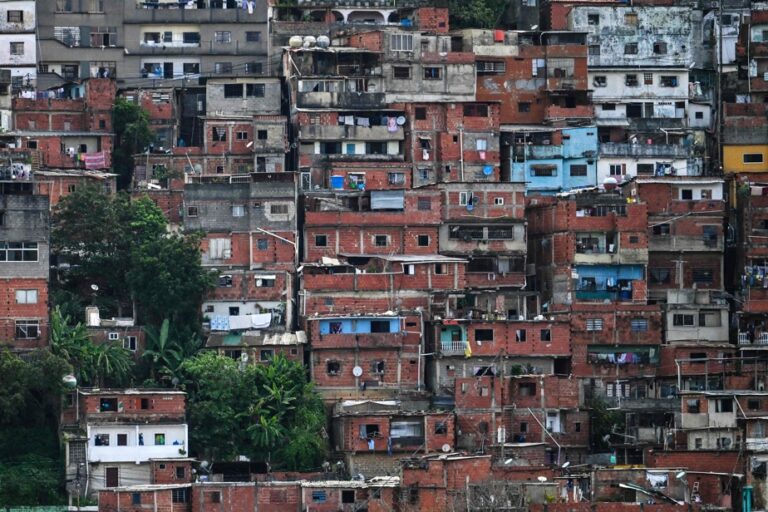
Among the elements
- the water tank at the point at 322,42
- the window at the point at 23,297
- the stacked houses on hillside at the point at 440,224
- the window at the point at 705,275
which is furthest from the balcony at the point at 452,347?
the water tank at the point at 322,42

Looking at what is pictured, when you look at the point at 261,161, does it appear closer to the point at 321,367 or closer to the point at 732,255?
the point at 321,367

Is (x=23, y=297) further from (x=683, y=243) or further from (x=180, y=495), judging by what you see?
(x=683, y=243)

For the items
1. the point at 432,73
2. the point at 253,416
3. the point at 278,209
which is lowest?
the point at 253,416

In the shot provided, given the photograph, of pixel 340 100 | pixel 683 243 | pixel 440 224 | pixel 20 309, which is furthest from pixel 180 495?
pixel 683 243

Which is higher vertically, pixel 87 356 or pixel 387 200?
pixel 387 200

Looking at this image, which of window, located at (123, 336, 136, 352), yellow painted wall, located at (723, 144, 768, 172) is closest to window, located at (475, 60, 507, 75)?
yellow painted wall, located at (723, 144, 768, 172)

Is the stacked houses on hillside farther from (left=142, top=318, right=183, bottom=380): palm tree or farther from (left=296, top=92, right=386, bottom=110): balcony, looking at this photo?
(left=142, top=318, right=183, bottom=380): palm tree

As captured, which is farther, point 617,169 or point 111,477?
point 617,169
